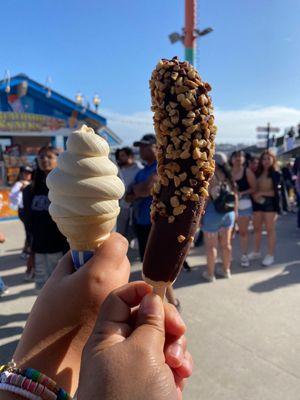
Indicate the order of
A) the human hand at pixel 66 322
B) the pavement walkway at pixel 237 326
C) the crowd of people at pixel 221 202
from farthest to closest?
the crowd of people at pixel 221 202 → the pavement walkway at pixel 237 326 → the human hand at pixel 66 322

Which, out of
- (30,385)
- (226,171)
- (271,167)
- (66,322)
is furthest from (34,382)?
(271,167)

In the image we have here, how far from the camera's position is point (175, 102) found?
1170 mm

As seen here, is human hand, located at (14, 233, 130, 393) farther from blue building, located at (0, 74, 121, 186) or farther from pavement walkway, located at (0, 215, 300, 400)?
blue building, located at (0, 74, 121, 186)

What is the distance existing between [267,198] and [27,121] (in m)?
8.60

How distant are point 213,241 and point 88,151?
3.93 metres

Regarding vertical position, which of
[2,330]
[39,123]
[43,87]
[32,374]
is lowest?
[2,330]

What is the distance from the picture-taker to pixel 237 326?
3830 mm

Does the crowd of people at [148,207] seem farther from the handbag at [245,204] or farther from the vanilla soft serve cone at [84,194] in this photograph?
the vanilla soft serve cone at [84,194]

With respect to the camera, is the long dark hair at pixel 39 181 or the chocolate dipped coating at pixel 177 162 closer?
the chocolate dipped coating at pixel 177 162

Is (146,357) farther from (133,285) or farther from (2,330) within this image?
(2,330)

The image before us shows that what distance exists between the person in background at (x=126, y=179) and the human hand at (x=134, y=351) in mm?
3992

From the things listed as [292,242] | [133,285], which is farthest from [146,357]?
[292,242]

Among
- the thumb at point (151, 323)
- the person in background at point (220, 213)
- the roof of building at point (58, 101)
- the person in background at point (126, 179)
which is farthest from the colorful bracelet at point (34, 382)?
the roof of building at point (58, 101)

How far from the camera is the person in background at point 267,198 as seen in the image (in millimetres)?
5716
